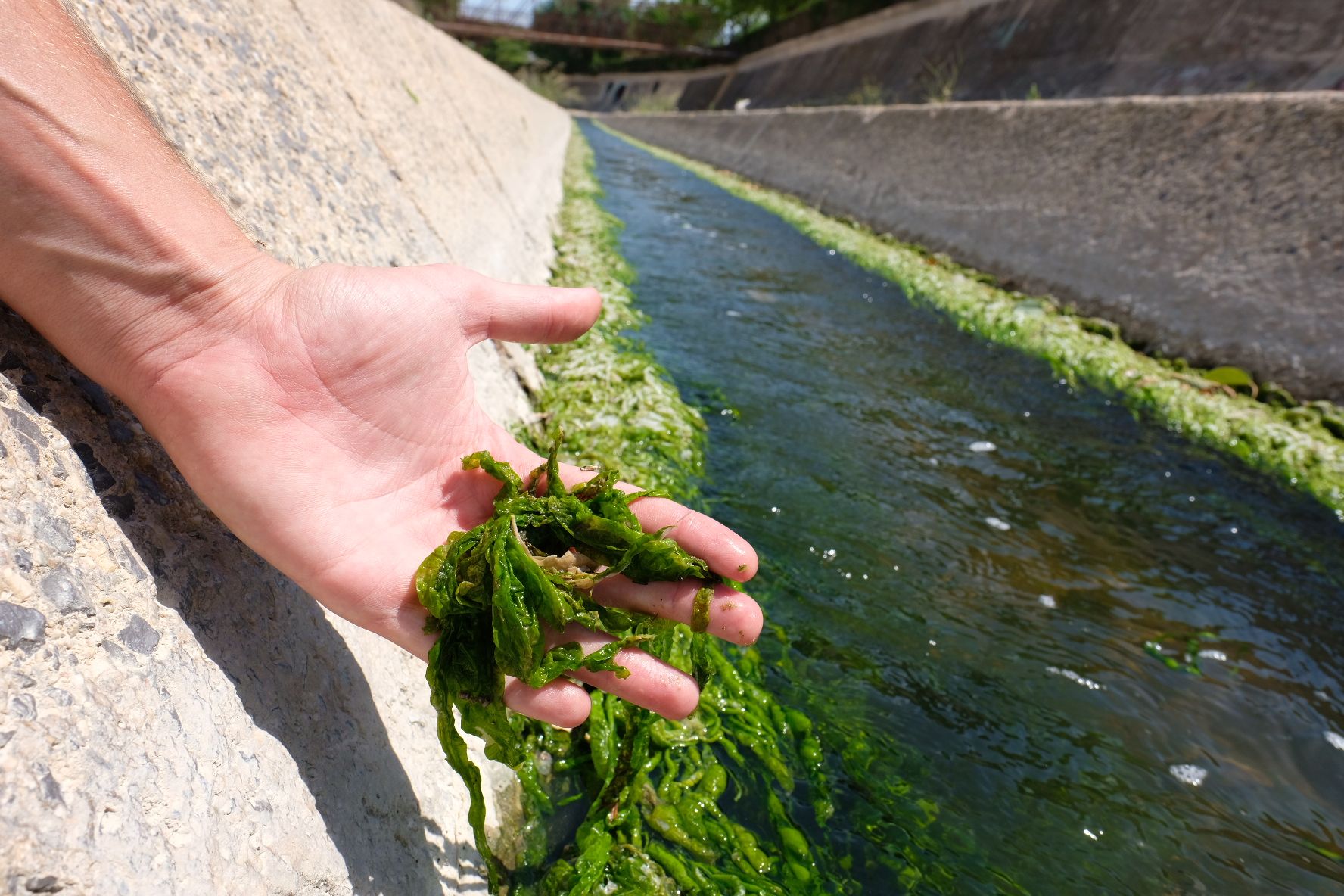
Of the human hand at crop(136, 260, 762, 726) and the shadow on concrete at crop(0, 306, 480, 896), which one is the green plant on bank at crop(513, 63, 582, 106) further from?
the shadow on concrete at crop(0, 306, 480, 896)

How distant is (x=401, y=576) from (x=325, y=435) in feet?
1.32

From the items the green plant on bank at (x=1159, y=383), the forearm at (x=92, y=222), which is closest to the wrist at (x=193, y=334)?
the forearm at (x=92, y=222)

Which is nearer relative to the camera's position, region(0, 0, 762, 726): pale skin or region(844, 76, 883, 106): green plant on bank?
region(0, 0, 762, 726): pale skin

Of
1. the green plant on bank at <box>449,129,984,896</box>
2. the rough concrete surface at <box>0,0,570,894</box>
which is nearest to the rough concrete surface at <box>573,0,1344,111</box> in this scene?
the green plant on bank at <box>449,129,984,896</box>

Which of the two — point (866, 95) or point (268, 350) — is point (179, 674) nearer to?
point (268, 350)

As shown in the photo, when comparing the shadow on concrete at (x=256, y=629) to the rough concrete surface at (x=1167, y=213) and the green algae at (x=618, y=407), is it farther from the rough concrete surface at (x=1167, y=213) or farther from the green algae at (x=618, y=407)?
the rough concrete surface at (x=1167, y=213)

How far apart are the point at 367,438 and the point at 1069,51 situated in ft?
64.3

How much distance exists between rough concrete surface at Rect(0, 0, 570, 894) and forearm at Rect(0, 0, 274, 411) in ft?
0.40

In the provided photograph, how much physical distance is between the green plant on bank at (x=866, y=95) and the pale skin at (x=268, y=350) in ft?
66.0

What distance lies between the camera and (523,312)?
6.90ft

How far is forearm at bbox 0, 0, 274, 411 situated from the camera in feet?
4.55

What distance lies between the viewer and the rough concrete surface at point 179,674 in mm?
1141

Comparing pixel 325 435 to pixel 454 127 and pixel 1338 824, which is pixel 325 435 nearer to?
pixel 1338 824

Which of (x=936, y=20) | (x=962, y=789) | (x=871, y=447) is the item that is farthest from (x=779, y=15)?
(x=962, y=789)
